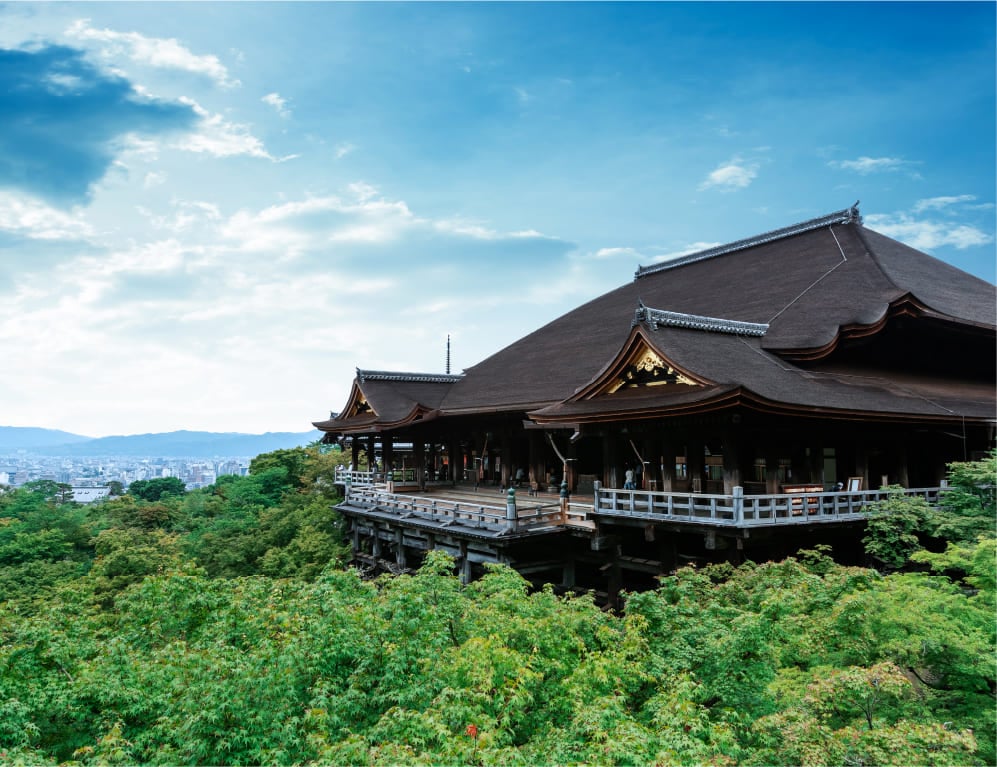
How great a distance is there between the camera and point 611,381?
60.1 ft

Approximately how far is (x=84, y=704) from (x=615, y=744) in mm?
6902

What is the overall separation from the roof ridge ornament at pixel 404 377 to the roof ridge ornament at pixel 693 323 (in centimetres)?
1574

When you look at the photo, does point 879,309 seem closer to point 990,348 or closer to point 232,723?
point 990,348

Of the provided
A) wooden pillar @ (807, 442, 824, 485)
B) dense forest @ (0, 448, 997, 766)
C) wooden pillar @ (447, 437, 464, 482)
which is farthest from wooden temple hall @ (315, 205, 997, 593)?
dense forest @ (0, 448, 997, 766)

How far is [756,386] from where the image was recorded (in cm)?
1527

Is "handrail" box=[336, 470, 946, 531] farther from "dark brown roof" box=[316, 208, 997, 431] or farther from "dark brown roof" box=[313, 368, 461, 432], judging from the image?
"dark brown roof" box=[313, 368, 461, 432]

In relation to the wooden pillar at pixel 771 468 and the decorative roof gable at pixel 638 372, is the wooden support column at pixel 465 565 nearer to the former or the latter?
the decorative roof gable at pixel 638 372

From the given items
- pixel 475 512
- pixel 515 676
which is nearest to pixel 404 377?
pixel 475 512

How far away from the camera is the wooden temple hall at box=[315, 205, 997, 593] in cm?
1544

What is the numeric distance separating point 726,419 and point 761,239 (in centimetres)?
1783

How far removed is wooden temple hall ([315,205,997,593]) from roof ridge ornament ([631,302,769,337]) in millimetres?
57

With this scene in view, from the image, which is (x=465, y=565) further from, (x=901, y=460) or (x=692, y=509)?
(x=901, y=460)

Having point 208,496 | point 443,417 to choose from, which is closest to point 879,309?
point 443,417

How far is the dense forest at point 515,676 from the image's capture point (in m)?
6.55
